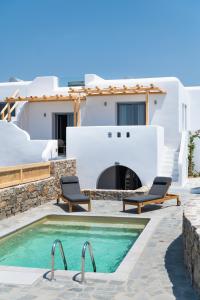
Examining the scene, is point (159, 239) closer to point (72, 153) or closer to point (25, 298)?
point (25, 298)

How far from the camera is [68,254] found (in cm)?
1032

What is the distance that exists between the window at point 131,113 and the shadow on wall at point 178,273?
14588mm

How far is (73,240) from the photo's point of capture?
11.8 m

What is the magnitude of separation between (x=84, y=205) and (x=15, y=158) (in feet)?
25.9

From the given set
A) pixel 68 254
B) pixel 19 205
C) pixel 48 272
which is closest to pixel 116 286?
pixel 48 272

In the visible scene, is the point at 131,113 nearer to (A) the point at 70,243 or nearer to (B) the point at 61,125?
(B) the point at 61,125

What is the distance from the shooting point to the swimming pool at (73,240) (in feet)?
31.6

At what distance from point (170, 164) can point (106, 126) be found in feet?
13.5

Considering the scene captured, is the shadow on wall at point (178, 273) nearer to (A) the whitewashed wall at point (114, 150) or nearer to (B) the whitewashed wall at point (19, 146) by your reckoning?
(A) the whitewashed wall at point (114, 150)

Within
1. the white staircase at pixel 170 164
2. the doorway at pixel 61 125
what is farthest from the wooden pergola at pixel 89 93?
the white staircase at pixel 170 164

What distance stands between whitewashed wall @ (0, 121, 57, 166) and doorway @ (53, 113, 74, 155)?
2871 millimetres

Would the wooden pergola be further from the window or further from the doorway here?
the doorway

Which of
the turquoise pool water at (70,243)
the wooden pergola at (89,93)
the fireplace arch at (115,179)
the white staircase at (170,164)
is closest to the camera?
the turquoise pool water at (70,243)

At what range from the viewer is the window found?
24344mm
